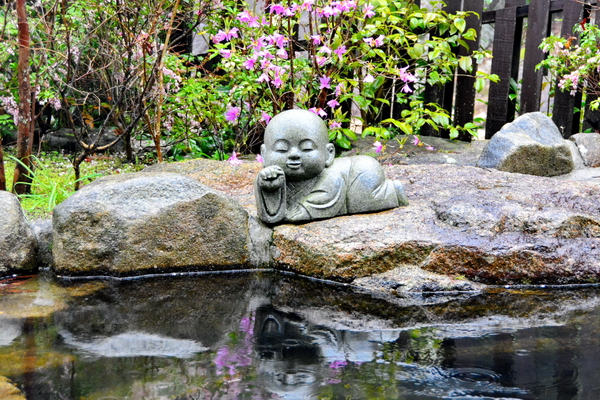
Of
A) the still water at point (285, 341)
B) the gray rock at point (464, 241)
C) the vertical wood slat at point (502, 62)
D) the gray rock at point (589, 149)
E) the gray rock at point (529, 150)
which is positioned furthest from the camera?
the vertical wood slat at point (502, 62)

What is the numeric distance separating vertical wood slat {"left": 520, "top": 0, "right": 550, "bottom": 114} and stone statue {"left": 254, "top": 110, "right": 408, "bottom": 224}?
3.42 meters

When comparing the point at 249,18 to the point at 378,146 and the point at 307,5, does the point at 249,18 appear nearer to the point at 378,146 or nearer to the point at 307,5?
the point at 307,5

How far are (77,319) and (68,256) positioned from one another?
2.70ft

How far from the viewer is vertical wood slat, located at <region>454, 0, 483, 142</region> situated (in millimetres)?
7184

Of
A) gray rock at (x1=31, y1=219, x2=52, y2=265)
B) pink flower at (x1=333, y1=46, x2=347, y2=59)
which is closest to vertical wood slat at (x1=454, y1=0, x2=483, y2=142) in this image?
pink flower at (x1=333, y1=46, x2=347, y2=59)

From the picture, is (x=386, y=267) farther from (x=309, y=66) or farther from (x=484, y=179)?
(x=309, y=66)

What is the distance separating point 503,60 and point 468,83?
18.3 inches

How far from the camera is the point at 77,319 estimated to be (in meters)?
3.39

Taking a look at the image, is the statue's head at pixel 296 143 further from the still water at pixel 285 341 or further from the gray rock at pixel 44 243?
the gray rock at pixel 44 243

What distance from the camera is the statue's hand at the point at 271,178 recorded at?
4.21 metres

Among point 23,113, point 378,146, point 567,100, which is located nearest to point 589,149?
point 567,100

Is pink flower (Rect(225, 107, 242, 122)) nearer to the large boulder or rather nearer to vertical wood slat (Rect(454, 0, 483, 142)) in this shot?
the large boulder

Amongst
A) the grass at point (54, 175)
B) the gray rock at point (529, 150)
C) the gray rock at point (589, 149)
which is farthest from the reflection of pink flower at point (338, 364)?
the gray rock at point (589, 149)

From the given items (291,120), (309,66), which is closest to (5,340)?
(291,120)
